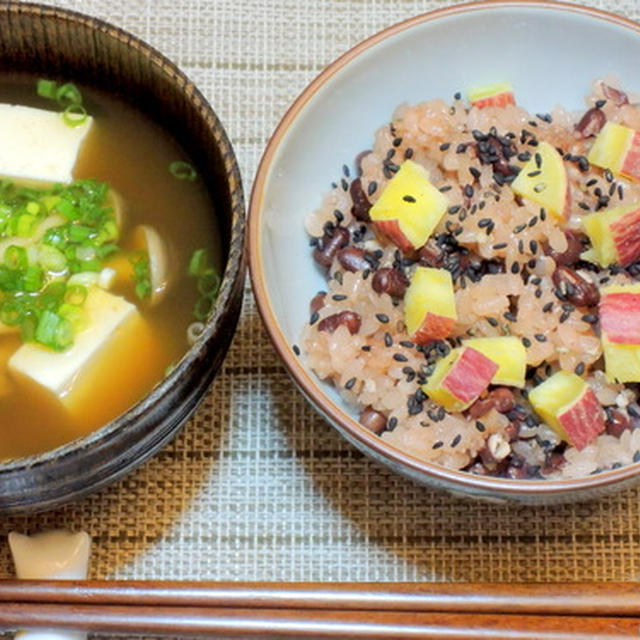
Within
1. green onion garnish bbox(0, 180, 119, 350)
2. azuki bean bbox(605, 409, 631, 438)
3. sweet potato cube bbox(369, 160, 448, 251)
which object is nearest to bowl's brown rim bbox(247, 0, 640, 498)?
azuki bean bbox(605, 409, 631, 438)

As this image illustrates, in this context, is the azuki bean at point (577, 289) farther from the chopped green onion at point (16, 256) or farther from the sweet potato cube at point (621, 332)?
the chopped green onion at point (16, 256)

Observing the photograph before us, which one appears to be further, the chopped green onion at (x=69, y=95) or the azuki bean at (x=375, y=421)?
the chopped green onion at (x=69, y=95)

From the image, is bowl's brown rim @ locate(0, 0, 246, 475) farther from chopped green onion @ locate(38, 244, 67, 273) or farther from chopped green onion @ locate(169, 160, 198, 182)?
chopped green onion @ locate(38, 244, 67, 273)

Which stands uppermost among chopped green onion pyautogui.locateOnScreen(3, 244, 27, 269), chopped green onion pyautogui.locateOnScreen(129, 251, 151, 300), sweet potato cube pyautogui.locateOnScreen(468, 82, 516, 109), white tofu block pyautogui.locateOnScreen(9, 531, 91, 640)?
sweet potato cube pyautogui.locateOnScreen(468, 82, 516, 109)

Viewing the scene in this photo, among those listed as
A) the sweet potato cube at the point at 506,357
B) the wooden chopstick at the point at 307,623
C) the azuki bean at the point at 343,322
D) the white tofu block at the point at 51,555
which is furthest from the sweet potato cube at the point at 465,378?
the white tofu block at the point at 51,555

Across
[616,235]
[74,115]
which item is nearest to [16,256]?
[74,115]

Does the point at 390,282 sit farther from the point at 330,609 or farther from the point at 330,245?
the point at 330,609
